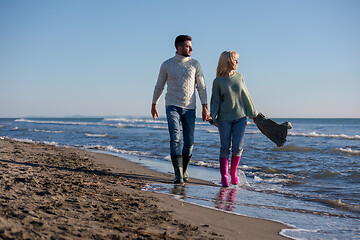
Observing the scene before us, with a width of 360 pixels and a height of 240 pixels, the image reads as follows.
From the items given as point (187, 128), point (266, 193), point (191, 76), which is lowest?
point (266, 193)

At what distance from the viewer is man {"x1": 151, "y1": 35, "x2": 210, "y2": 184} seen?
489cm

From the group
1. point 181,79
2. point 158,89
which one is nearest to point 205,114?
point 181,79

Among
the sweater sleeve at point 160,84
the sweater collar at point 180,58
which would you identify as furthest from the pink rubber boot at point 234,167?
the sweater collar at point 180,58

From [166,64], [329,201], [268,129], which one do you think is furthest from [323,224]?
[166,64]

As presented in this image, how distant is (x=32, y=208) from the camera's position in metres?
2.53

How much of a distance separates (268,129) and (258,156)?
13.7 feet

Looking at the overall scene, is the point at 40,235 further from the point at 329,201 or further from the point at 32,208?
the point at 329,201

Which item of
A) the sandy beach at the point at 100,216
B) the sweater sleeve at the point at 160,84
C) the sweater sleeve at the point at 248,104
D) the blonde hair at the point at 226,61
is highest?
the blonde hair at the point at 226,61

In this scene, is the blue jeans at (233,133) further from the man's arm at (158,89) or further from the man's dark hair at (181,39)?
the man's dark hair at (181,39)

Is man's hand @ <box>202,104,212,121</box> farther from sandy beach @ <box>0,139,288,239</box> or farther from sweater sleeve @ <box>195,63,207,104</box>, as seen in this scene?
sandy beach @ <box>0,139,288,239</box>

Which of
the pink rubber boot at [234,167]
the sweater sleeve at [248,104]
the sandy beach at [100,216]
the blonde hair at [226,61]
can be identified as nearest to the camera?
the sandy beach at [100,216]

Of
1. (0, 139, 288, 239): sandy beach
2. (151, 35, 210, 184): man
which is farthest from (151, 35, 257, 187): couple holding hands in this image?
(0, 139, 288, 239): sandy beach

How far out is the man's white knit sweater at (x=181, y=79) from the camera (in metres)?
4.89

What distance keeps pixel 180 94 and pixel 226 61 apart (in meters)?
0.78
